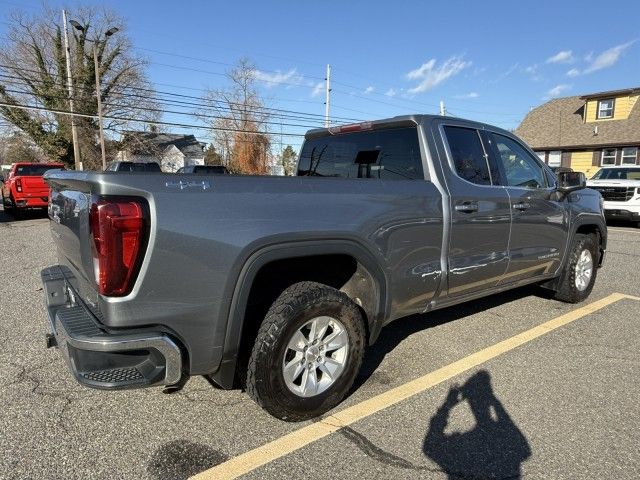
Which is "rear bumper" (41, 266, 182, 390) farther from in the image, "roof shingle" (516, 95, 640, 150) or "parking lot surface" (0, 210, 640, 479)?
"roof shingle" (516, 95, 640, 150)

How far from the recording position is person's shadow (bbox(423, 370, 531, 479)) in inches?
97.6

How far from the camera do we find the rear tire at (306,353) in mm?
2672

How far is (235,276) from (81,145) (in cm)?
4071

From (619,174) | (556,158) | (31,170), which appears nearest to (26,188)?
(31,170)

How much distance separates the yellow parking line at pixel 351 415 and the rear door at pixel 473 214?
1.77 ft

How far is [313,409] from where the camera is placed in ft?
9.59

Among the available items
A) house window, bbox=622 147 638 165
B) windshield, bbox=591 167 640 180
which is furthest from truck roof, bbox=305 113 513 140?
house window, bbox=622 147 638 165

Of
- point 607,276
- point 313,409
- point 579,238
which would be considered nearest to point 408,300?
point 313,409

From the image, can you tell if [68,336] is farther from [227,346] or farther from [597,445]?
[597,445]

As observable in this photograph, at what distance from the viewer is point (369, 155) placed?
400 cm

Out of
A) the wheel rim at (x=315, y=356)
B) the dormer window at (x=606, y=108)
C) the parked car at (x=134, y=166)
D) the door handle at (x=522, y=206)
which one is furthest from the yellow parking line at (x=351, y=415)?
the dormer window at (x=606, y=108)

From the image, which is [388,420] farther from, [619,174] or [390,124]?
[619,174]

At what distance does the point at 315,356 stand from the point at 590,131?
99.3 ft

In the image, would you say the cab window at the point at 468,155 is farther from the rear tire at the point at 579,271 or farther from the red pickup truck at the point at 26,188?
the red pickup truck at the point at 26,188
